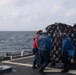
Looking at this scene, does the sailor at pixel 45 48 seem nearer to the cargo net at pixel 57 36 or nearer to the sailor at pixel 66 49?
the sailor at pixel 66 49

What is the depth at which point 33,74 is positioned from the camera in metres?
14.9

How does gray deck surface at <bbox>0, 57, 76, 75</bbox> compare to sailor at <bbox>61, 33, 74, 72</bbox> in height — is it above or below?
below

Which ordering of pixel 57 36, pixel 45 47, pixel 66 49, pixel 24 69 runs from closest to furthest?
1. pixel 45 47
2. pixel 66 49
3. pixel 24 69
4. pixel 57 36

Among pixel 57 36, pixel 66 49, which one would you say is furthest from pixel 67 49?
pixel 57 36

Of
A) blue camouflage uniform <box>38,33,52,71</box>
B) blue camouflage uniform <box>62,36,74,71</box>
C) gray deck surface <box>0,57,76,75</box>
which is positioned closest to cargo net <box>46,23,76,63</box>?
gray deck surface <box>0,57,76,75</box>

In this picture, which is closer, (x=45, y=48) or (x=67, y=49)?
(x=45, y=48)

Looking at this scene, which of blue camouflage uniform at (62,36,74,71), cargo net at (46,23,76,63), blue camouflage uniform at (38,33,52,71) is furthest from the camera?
cargo net at (46,23,76,63)

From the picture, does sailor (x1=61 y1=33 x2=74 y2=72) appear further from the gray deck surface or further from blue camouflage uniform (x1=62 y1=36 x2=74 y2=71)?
the gray deck surface

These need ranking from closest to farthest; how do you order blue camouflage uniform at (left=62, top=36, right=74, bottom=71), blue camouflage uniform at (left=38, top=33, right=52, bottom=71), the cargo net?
blue camouflage uniform at (left=38, top=33, right=52, bottom=71) → blue camouflage uniform at (left=62, top=36, right=74, bottom=71) → the cargo net

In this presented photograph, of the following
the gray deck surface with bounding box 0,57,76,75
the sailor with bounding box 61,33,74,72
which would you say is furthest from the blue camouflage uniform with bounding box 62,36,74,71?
the gray deck surface with bounding box 0,57,76,75

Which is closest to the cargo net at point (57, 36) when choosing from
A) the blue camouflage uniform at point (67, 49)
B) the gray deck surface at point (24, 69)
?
the gray deck surface at point (24, 69)

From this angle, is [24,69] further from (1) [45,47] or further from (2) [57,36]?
(2) [57,36]

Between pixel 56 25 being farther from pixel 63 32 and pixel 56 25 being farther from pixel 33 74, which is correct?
pixel 33 74

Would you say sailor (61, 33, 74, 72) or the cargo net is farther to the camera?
the cargo net
